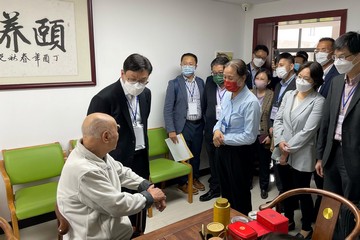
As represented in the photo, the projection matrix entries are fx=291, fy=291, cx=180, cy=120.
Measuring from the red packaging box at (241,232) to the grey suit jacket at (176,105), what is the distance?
2.29m

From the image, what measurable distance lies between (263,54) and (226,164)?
6.75 feet

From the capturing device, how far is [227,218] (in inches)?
50.4

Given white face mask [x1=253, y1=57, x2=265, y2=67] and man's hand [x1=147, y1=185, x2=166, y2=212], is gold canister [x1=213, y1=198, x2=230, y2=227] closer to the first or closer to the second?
man's hand [x1=147, y1=185, x2=166, y2=212]

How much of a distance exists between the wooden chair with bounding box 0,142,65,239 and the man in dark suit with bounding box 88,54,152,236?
856mm

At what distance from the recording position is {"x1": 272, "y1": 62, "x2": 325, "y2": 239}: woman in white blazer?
2303 mm

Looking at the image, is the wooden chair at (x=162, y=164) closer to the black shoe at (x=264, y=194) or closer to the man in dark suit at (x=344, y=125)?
the black shoe at (x=264, y=194)

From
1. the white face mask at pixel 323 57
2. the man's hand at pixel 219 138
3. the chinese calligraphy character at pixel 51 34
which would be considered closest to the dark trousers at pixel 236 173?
the man's hand at pixel 219 138

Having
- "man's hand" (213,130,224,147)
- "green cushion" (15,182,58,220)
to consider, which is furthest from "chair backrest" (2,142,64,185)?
"man's hand" (213,130,224,147)

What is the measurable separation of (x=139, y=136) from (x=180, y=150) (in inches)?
50.2

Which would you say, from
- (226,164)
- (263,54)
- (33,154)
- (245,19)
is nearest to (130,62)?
(226,164)

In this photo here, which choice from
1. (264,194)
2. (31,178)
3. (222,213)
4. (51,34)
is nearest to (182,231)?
(222,213)

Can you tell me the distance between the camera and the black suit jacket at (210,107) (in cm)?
332

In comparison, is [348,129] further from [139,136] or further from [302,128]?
[139,136]

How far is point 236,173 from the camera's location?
2281 mm
